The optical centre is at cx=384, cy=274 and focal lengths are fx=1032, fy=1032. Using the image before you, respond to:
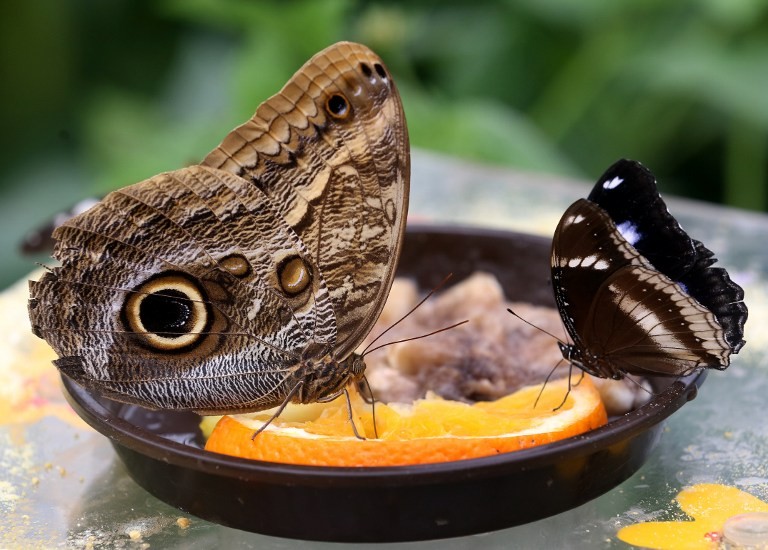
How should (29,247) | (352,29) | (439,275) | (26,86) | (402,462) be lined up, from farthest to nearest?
(26,86) → (352,29) → (29,247) → (439,275) → (402,462)

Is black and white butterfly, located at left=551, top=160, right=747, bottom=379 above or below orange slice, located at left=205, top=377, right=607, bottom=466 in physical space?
above

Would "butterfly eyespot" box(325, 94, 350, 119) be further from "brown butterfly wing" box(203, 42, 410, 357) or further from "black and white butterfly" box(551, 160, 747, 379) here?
"black and white butterfly" box(551, 160, 747, 379)

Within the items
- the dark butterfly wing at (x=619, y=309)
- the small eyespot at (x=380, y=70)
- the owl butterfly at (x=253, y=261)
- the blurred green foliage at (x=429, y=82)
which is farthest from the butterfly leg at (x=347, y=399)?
the blurred green foliage at (x=429, y=82)

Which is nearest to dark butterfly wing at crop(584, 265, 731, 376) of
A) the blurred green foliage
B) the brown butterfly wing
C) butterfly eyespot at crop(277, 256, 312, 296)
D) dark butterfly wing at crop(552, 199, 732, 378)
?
dark butterfly wing at crop(552, 199, 732, 378)

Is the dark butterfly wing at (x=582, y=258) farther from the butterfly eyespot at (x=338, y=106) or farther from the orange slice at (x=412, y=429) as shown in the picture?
the butterfly eyespot at (x=338, y=106)

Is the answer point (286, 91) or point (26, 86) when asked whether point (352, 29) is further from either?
point (286, 91)

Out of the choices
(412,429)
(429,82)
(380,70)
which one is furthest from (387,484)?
(429,82)

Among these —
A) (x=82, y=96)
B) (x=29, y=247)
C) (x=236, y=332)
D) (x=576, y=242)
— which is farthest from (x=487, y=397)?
(x=82, y=96)
